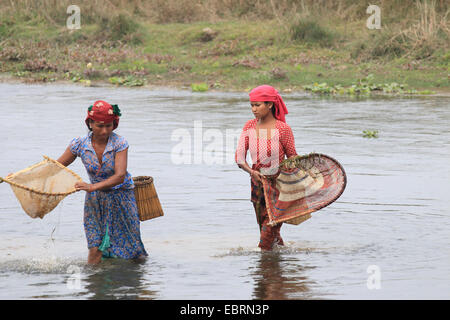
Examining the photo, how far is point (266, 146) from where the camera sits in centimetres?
676

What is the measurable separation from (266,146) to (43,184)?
1700mm

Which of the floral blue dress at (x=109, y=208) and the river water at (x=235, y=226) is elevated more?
the floral blue dress at (x=109, y=208)

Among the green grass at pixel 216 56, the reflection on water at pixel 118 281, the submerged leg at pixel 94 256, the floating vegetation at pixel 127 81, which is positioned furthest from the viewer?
the floating vegetation at pixel 127 81

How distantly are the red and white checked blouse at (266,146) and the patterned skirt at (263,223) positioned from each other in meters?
0.22

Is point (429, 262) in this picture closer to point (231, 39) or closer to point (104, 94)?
point (104, 94)

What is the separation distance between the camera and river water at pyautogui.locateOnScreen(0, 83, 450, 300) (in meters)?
6.24

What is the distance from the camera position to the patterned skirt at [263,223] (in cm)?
692

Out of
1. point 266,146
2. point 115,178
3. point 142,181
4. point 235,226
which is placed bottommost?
point 235,226

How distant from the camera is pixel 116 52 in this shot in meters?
22.2

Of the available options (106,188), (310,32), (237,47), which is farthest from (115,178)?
(310,32)

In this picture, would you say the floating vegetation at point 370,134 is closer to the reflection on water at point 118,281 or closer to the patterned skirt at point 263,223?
the patterned skirt at point 263,223

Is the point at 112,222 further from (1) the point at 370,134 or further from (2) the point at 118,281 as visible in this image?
(1) the point at 370,134

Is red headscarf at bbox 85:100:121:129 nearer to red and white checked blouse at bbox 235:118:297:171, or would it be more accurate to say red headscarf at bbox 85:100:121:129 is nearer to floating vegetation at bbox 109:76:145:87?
red and white checked blouse at bbox 235:118:297:171

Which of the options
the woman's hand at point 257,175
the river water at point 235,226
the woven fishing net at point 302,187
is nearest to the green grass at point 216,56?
the river water at point 235,226
